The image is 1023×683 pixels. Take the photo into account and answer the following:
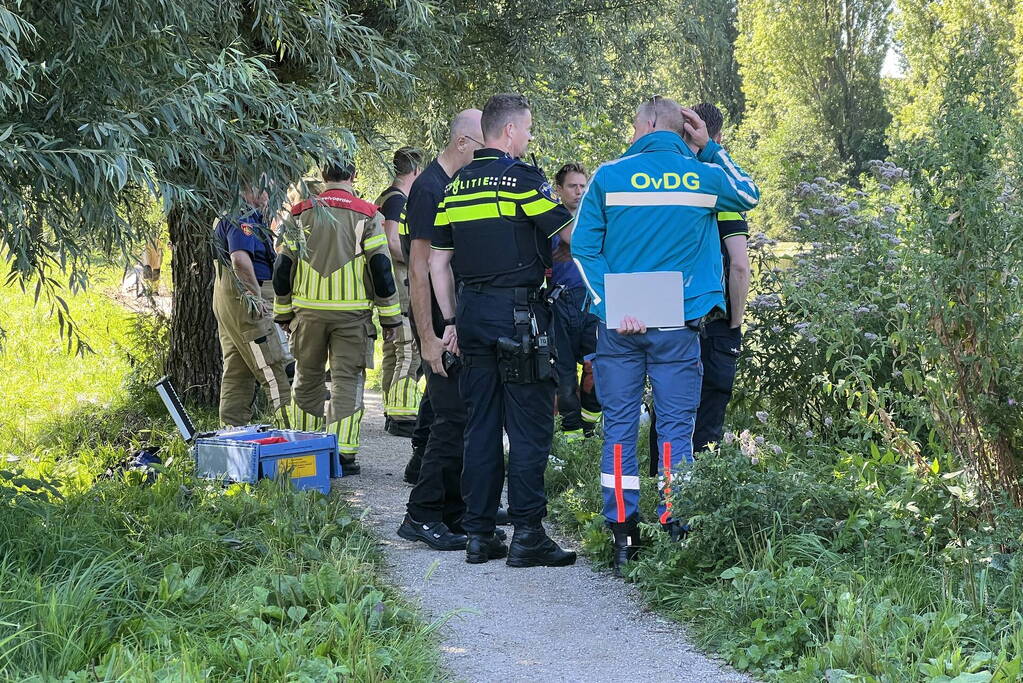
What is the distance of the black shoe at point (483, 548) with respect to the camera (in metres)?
5.76

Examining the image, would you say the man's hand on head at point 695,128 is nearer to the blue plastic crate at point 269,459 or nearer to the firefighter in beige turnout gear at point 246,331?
the blue plastic crate at point 269,459

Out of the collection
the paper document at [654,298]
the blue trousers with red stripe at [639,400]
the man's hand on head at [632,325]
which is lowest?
the blue trousers with red stripe at [639,400]

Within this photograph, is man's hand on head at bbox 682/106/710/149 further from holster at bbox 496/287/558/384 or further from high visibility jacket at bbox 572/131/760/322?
holster at bbox 496/287/558/384

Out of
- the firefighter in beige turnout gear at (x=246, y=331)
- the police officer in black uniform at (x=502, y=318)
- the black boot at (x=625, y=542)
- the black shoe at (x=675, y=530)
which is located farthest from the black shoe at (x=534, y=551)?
the firefighter in beige turnout gear at (x=246, y=331)

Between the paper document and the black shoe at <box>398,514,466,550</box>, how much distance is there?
1484mm

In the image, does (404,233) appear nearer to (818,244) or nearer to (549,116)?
(818,244)

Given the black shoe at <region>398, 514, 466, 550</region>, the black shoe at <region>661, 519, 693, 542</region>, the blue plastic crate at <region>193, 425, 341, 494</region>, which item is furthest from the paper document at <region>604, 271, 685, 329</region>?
the blue plastic crate at <region>193, 425, 341, 494</region>

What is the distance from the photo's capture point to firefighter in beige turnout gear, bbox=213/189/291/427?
26.5 ft

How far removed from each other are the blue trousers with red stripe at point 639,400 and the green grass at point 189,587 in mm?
1191

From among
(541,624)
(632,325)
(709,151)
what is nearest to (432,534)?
(541,624)

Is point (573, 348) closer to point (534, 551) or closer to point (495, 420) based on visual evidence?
point (495, 420)

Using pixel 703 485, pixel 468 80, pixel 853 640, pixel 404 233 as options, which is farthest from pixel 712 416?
pixel 468 80

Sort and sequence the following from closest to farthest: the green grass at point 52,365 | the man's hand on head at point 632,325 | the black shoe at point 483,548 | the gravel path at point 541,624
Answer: the gravel path at point 541,624 < the man's hand on head at point 632,325 < the black shoe at point 483,548 < the green grass at point 52,365

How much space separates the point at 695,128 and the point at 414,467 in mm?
2880
